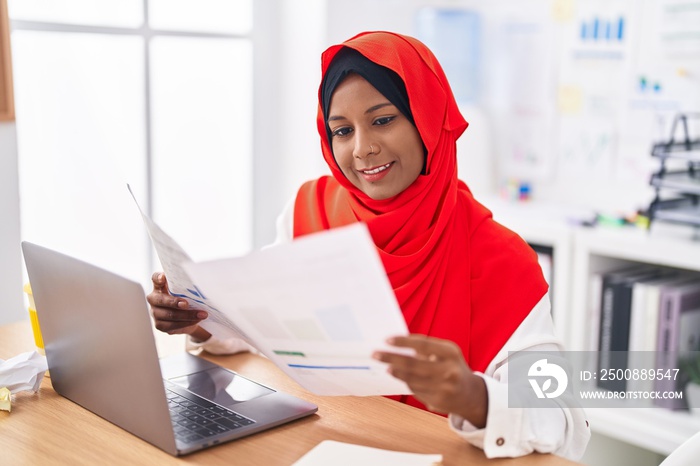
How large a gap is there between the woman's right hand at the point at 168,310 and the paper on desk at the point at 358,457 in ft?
0.93

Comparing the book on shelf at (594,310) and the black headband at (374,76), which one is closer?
the black headband at (374,76)

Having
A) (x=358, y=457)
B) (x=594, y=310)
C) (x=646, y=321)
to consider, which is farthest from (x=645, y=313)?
(x=358, y=457)

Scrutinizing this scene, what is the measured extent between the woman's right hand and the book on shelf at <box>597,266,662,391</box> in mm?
1393

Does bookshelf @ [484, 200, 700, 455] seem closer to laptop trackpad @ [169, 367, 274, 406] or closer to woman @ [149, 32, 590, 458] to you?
woman @ [149, 32, 590, 458]

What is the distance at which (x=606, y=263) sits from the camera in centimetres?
233

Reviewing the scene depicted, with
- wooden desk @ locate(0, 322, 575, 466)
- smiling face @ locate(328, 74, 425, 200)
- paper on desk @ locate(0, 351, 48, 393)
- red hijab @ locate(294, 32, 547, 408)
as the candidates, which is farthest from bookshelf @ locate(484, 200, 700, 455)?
paper on desk @ locate(0, 351, 48, 393)

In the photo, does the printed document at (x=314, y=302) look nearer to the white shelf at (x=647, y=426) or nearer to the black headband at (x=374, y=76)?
the black headband at (x=374, y=76)

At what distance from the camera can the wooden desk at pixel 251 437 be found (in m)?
0.98

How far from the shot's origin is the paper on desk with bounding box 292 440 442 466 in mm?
965

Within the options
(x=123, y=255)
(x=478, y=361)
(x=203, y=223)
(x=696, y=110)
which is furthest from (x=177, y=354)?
(x=696, y=110)

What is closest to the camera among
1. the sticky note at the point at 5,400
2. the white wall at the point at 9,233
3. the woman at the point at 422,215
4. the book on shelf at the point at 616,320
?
the sticky note at the point at 5,400

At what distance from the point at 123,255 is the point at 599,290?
53.3 inches

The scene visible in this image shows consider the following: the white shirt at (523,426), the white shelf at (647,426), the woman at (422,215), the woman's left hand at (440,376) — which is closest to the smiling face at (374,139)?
the woman at (422,215)

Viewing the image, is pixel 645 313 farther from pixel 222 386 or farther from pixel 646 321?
pixel 222 386
